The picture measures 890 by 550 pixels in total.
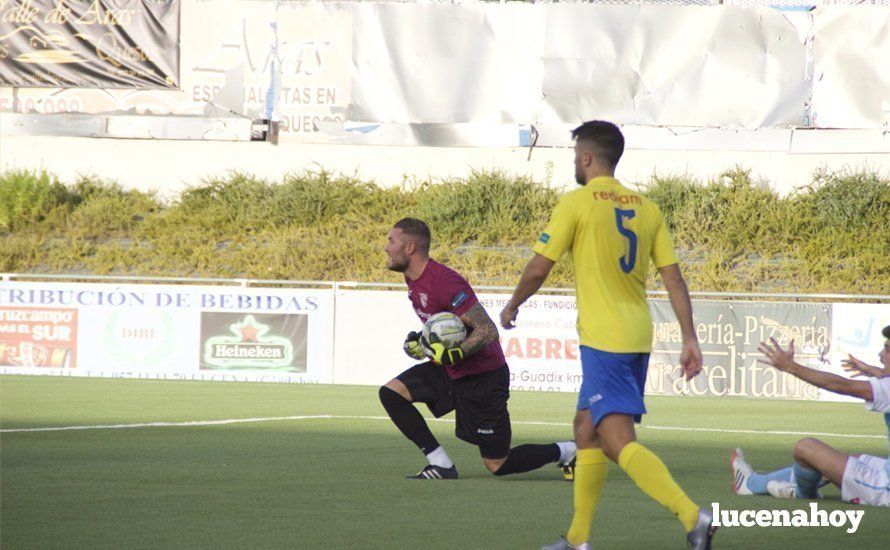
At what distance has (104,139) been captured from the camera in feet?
109

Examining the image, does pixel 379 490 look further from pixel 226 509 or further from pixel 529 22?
pixel 529 22

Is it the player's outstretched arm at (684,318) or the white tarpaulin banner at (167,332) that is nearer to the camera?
the player's outstretched arm at (684,318)

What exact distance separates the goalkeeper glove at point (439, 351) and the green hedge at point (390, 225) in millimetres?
19208

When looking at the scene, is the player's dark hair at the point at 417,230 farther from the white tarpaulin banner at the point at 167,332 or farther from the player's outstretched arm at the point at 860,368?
the white tarpaulin banner at the point at 167,332

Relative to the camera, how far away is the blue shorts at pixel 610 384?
621cm

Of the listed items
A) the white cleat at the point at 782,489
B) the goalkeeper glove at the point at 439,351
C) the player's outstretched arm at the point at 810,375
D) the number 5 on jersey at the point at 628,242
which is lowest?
the white cleat at the point at 782,489

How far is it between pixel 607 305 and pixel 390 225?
989 inches

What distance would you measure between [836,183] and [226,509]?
24514 mm

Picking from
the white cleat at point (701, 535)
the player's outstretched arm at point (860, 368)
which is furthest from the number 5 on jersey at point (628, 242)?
the player's outstretched arm at point (860, 368)

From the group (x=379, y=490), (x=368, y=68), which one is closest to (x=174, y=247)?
(x=368, y=68)

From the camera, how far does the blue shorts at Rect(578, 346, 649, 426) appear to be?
20.4ft

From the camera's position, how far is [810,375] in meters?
6.77

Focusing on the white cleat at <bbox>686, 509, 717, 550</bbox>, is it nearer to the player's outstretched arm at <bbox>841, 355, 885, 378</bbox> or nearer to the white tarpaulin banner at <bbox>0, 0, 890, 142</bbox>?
the player's outstretched arm at <bbox>841, 355, 885, 378</bbox>

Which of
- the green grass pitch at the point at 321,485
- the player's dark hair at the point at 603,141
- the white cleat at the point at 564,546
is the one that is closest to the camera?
the white cleat at the point at 564,546
